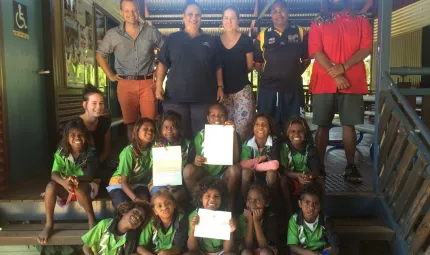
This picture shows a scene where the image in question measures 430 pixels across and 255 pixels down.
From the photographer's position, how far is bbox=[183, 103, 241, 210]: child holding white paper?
344 cm

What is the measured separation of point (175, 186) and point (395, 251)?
2028mm

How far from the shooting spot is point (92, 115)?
12.6 feet

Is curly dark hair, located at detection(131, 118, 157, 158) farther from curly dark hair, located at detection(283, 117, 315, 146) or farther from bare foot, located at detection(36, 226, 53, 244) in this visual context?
curly dark hair, located at detection(283, 117, 315, 146)

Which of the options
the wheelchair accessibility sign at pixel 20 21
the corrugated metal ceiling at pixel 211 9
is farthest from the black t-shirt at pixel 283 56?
the corrugated metal ceiling at pixel 211 9

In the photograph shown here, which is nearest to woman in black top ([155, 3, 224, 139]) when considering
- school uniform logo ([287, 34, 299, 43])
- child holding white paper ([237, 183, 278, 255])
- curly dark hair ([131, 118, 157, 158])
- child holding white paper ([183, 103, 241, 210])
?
child holding white paper ([183, 103, 241, 210])

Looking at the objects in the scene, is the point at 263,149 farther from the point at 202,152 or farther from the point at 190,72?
the point at 190,72

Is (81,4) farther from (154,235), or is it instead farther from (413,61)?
(413,61)

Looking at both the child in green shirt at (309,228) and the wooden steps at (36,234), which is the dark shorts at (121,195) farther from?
the child in green shirt at (309,228)

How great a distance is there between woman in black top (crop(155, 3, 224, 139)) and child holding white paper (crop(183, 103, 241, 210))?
27 centimetres

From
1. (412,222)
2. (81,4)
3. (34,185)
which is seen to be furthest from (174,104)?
(81,4)

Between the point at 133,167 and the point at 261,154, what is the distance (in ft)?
3.83

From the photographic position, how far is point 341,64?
3.92m

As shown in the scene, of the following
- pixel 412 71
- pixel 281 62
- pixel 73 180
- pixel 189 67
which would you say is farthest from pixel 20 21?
pixel 412 71

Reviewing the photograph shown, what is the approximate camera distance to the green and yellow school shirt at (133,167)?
3.52 m
